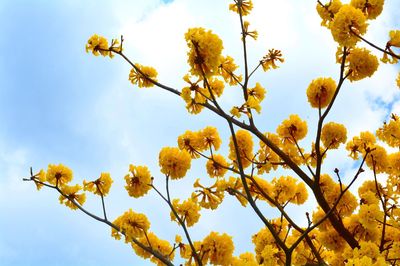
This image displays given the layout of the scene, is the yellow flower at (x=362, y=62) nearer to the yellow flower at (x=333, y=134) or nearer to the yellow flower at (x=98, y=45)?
the yellow flower at (x=333, y=134)

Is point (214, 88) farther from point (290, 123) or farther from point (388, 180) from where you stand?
point (388, 180)

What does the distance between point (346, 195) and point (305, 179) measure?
1052mm

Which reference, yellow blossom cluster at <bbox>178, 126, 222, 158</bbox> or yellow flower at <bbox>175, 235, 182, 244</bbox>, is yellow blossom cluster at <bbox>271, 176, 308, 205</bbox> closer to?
yellow blossom cluster at <bbox>178, 126, 222, 158</bbox>

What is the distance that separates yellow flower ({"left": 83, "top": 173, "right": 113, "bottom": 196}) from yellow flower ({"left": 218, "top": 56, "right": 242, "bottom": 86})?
199 cm

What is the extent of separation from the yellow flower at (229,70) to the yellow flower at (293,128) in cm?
91

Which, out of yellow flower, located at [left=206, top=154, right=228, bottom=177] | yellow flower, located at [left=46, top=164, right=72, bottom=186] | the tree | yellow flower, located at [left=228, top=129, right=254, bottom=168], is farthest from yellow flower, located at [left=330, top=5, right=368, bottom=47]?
yellow flower, located at [left=46, top=164, right=72, bottom=186]

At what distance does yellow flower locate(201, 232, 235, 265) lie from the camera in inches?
204

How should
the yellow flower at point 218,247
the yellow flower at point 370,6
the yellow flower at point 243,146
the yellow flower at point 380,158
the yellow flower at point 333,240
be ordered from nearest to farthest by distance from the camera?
1. the yellow flower at point 218,247
2. the yellow flower at point 370,6
3. the yellow flower at point 333,240
4. the yellow flower at point 243,146
5. the yellow flower at point 380,158

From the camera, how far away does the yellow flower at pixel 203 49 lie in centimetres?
412

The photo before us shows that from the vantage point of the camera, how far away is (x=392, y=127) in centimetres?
668

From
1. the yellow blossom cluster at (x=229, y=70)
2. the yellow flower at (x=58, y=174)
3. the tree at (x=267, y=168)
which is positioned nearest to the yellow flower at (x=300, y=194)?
the tree at (x=267, y=168)

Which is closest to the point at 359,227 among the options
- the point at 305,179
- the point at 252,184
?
the point at 305,179

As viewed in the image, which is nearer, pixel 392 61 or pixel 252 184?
pixel 392 61

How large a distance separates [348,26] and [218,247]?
9.06ft
